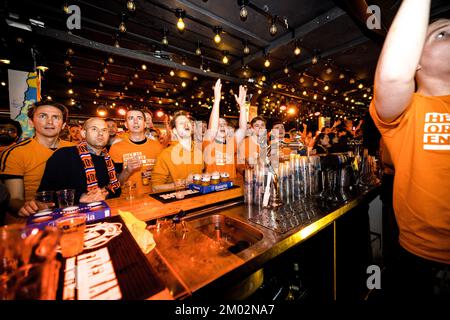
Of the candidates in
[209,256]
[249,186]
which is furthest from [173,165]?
[209,256]

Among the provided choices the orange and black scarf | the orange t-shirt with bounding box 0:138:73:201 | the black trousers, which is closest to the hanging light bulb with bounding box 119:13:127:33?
the orange and black scarf

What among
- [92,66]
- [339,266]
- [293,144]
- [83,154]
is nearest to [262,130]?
[293,144]

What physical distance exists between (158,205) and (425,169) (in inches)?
79.9

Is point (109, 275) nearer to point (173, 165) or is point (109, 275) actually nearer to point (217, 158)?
point (173, 165)

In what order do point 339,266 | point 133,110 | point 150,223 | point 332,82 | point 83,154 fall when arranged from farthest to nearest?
point 332,82, point 133,110, point 83,154, point 339,266, point 150,223

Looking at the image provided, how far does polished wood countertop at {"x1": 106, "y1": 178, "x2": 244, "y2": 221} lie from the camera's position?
1.63 meters

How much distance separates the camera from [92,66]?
21.3ft

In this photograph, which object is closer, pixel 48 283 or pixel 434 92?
pixel 48 283

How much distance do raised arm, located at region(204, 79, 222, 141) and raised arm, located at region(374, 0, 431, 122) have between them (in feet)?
7.96

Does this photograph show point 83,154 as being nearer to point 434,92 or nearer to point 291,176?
point 291,176

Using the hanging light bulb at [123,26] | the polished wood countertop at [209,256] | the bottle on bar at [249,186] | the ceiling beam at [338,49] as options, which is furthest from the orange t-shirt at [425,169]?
the ceiling beam at [338,49]

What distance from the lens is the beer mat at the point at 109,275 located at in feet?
2.37

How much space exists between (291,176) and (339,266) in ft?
3.67
